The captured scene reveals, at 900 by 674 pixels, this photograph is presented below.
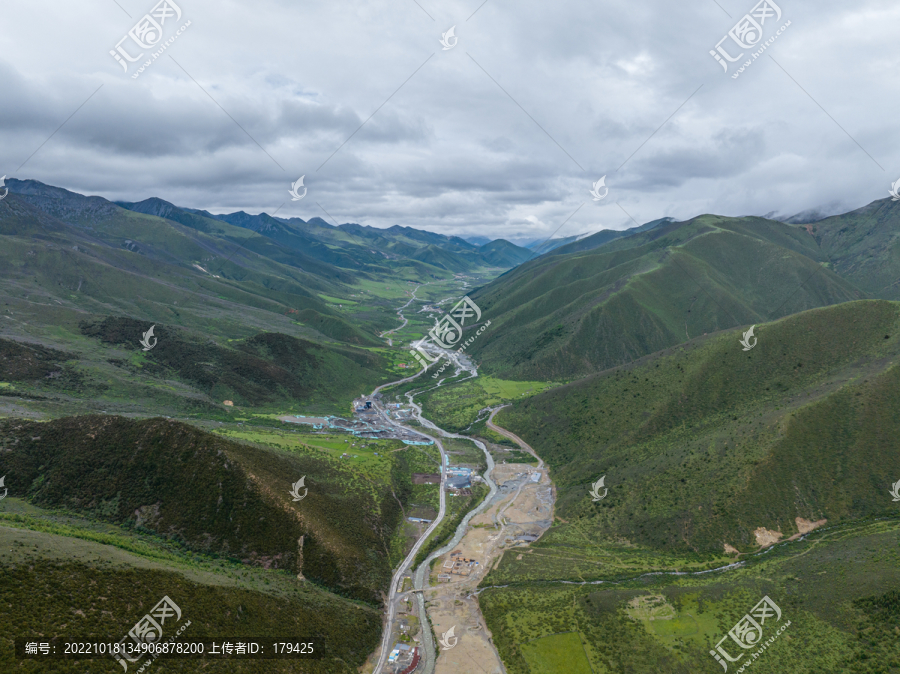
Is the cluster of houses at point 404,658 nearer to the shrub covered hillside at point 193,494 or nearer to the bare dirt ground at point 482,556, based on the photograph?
the bare dirt ground at point 482,556

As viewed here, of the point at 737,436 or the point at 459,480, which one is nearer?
the point at 737,436

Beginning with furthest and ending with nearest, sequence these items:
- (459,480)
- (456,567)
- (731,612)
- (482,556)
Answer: (459,480), (482,556), (456,567), (731,612)

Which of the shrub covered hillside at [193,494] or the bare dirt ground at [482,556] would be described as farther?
the shrub covered hillside at [193,494]

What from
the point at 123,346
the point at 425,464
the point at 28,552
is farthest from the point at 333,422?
the point at 28,552

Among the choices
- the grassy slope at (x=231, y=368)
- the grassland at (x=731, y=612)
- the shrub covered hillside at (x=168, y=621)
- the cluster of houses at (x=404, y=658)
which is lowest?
the grassland at (x=731, y=612)

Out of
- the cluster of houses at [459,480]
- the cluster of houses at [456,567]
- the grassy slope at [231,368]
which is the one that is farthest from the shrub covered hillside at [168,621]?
the grassy slope at [231,368]

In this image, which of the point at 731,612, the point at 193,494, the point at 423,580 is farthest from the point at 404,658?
the point at 731,612

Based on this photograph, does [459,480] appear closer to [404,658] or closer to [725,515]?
[404,658]
